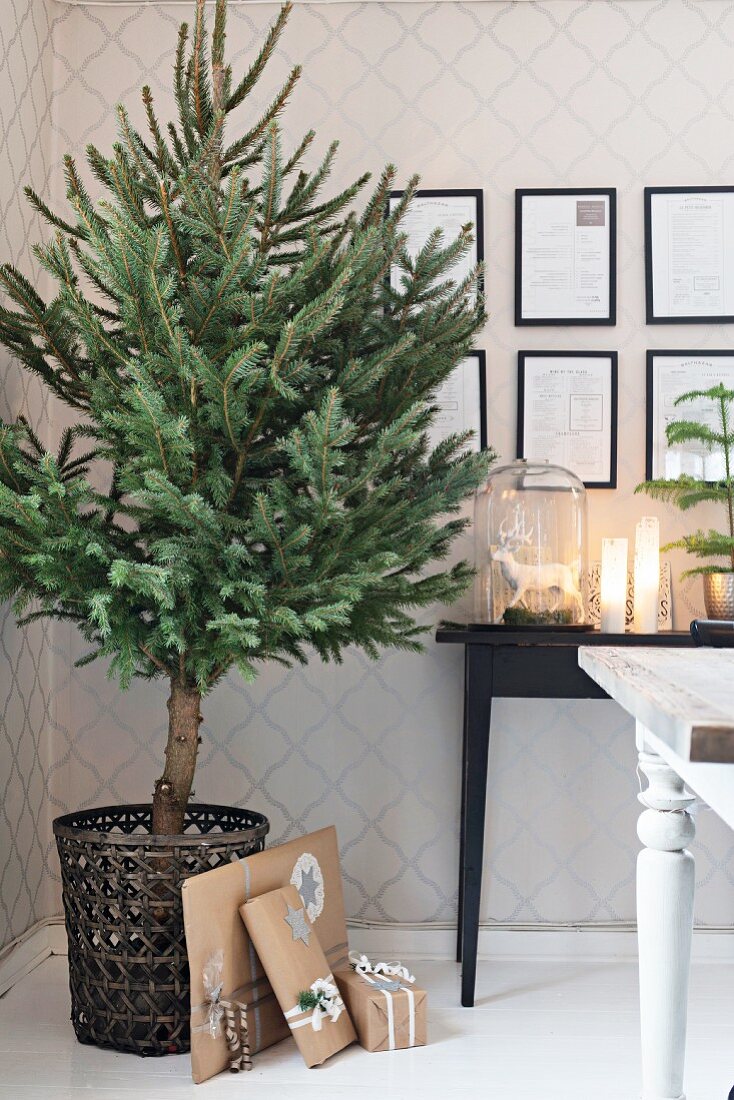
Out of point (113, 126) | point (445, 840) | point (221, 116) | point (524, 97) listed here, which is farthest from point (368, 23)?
point (445, 840)

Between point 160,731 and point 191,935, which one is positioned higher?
point 160,731

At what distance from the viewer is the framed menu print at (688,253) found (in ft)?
8.17

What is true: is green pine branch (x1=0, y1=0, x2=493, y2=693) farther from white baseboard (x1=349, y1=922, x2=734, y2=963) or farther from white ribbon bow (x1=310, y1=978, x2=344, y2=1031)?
A: white baseboard (x1=349, y1=922, x2=734, y2=963)

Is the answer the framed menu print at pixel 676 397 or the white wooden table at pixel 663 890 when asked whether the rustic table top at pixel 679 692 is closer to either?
the white wooden table at pixel 663 890

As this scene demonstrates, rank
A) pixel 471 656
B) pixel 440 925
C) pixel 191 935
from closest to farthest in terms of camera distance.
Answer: pixel 191 935, pixel 471 656, pixel 440 925

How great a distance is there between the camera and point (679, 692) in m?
0.87

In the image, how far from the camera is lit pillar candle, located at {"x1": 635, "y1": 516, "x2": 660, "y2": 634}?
2217mm

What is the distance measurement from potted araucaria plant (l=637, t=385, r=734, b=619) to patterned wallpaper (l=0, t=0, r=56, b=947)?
1495mm

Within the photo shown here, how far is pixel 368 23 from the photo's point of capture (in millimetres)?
2545

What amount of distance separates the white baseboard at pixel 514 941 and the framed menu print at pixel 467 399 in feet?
3.89

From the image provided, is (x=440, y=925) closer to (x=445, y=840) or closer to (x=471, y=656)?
(x=445, y=840)

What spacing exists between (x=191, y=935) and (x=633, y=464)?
1521 millimetres

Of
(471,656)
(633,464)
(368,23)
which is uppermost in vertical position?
(368,23)

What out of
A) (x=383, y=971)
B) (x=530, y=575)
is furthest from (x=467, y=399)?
(x=383, y=971)
